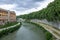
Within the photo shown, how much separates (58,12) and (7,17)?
135 ft

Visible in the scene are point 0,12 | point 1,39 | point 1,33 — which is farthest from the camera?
point 0,12

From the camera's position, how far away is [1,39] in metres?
27.2

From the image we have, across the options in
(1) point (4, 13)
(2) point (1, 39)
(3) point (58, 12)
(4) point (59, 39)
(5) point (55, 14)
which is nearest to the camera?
(4) point (59, 39)

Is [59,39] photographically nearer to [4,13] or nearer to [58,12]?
[58,12]

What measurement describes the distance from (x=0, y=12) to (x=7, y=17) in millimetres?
7655

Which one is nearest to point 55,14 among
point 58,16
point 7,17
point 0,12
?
point 58,16

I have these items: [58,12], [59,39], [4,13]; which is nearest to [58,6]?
[58,12]

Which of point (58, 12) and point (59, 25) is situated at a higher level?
point (58, 12)

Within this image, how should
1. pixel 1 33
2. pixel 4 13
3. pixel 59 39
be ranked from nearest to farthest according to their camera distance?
pixel 59 39
pixel 1 33
pixel 4 13

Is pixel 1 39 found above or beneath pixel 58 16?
beneath

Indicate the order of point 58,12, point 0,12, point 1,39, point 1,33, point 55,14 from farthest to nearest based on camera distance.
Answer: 1. point 0,12
2. point 55,14
3. point 58,12
4. point 1,33
5. point 1,39

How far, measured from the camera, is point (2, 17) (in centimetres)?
6700

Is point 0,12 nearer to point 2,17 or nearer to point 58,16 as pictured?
point 2,17

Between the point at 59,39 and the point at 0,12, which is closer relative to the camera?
the point at 59,39
